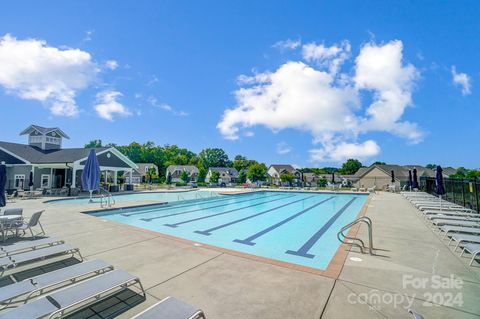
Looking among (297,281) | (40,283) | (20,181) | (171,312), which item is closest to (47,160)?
(20,181)

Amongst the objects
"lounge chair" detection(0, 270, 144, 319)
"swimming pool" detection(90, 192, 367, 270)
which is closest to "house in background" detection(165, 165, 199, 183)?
"swimming pool" detection(90, 192, 367, 270)

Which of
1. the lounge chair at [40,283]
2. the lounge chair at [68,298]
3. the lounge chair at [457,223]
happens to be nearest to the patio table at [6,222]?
the lounge chair at [40,283]

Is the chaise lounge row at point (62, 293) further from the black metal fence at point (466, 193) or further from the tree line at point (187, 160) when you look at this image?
the tree line at point (187, 160)

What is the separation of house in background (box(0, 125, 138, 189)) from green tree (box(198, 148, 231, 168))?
5612 centimetres

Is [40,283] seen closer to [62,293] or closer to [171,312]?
[62,293]

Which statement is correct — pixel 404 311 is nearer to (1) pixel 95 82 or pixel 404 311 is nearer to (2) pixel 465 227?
(2) pixel 465 227

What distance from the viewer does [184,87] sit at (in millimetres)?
21703

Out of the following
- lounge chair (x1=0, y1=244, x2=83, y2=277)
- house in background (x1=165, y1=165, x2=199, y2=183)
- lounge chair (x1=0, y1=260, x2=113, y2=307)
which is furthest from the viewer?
house in background (x1=165, y1=165, x2=199, y2=183)

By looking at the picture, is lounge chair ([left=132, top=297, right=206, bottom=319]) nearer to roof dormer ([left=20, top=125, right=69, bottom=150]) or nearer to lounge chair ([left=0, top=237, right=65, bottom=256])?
lounge chair ([left=0, top=237, right=65, bottom=256])

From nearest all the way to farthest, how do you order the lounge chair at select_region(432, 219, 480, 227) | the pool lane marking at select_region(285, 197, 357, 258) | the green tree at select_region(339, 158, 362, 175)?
the lounge chair at select_region(432, 219, 480, 227)
the pool lane marking at select_region(285, 197, 357, 258)
the green tree at select_region(339, 158, 362, 175)

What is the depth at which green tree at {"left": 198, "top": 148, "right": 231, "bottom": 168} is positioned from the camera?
82.3 meters

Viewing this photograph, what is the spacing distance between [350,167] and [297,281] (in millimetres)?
101212

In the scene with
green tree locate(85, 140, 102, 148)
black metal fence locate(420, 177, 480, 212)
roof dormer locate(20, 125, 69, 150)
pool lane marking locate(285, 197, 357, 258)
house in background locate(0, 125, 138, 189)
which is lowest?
pool lane marking locate(285, 197, 357, 258)

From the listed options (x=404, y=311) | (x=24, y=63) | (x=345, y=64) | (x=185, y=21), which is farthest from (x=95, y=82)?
(x=404, y=311)
